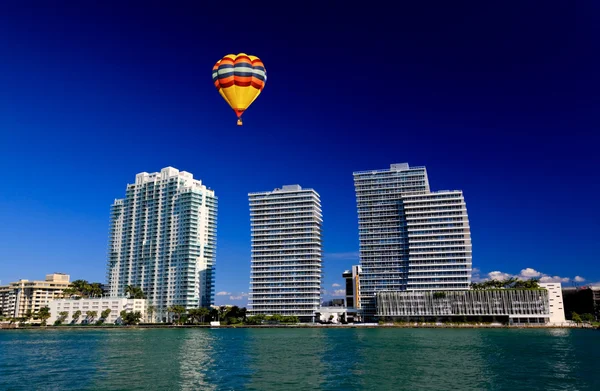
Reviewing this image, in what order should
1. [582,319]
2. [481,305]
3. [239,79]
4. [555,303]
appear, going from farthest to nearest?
1. [582,319]
2. [481,305]
3. [555,303]
4. [239,79]

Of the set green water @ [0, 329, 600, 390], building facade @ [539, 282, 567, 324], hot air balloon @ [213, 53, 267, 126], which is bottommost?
green water @ [0, 329, 600, 390]

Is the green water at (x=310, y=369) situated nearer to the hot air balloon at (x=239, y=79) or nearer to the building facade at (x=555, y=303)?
the hot air balloon at (x=239, y=79)

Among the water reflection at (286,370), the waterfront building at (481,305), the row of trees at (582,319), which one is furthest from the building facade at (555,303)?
the water reflection at (286,370)

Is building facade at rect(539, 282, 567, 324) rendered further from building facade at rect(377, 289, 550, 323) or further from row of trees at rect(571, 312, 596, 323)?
row of trees at rect(571, 312, 596, 323)

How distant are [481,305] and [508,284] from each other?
1605cm

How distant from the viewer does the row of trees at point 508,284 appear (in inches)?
7426

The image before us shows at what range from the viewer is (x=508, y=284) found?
19388cm

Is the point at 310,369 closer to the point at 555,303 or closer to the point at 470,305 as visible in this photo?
the point at 470,305

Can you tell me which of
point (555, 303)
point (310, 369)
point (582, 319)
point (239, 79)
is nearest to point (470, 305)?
point (555, 303)

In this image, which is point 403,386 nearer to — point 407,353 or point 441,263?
point 407,353

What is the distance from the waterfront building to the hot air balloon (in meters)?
154

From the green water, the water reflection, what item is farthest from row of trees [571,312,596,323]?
the water reflection

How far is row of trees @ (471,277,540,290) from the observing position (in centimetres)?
18862

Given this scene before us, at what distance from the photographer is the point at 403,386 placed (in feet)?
150
